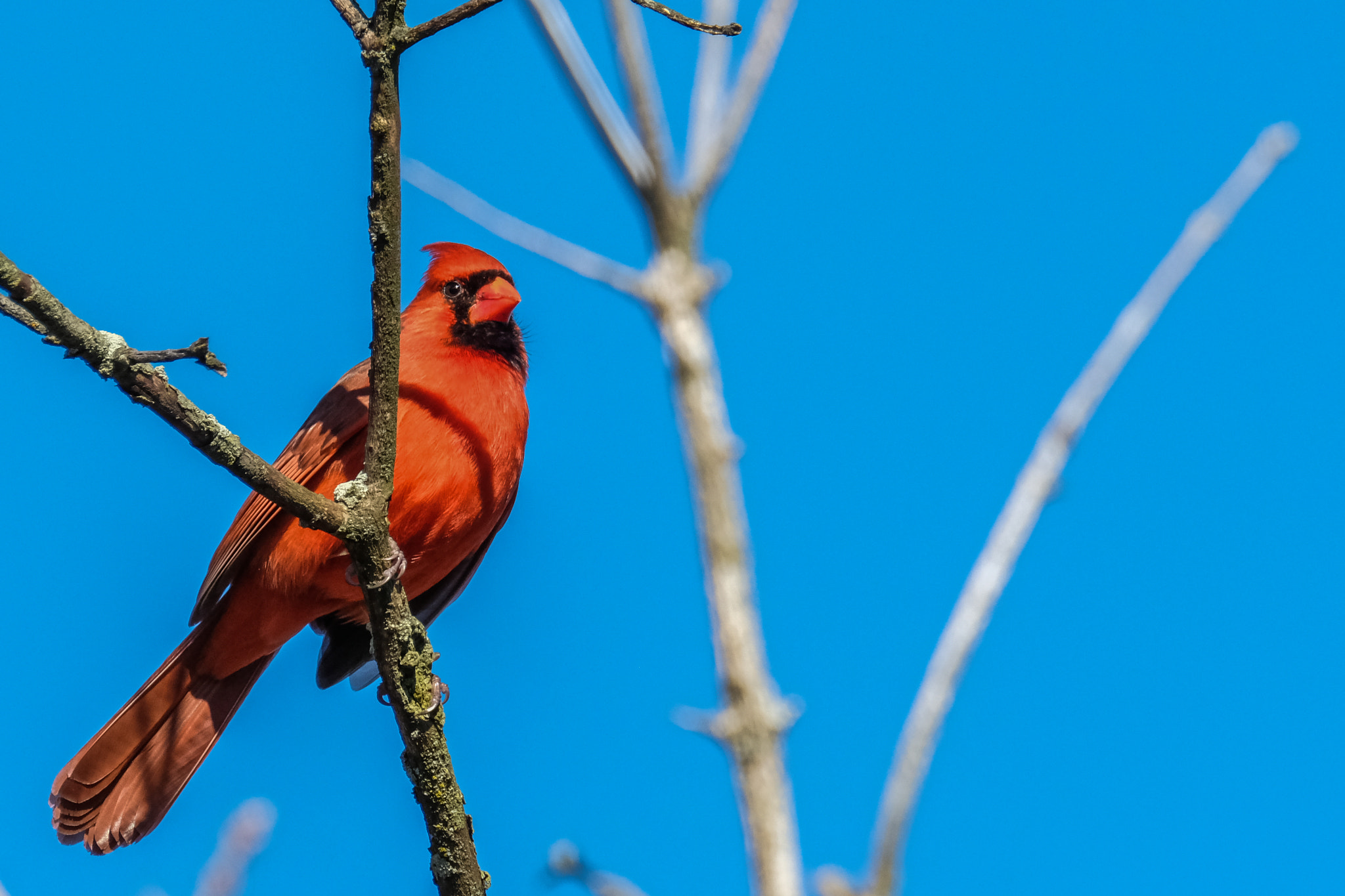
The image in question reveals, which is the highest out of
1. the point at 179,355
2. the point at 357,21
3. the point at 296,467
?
the point at 296,467

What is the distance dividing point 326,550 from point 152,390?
165 cm

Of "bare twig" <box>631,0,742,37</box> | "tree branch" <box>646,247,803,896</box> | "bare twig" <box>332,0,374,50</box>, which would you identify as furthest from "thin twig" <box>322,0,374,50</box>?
"tree branch" <box>646,247,803,896</box>

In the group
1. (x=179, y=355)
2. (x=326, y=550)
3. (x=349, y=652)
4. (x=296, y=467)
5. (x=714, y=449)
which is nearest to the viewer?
(x=179, y=355)

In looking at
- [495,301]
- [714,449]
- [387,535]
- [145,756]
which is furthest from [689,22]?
[145,756]

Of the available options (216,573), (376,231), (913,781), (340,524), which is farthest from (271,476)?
(216,573)

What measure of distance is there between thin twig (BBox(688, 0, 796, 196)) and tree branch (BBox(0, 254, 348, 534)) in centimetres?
153

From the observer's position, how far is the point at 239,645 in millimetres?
4207

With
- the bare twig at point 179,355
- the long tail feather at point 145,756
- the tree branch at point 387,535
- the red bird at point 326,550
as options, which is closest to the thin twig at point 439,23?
the tree branch at point 387,535

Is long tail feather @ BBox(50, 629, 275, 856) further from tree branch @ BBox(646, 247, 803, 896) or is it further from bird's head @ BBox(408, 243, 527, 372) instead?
tree branch @ BBox(646, 247, 803, 896)

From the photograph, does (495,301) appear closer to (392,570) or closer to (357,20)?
(392,570)

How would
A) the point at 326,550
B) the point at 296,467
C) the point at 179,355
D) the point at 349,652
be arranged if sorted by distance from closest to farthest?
1. the point at 179,355
2. the point at 326,550
3. the point at 296,467
4. the point at 349,652

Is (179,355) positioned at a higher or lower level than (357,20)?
lower

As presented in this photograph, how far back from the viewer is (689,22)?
2303 mm

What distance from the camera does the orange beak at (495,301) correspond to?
4.37 meters
